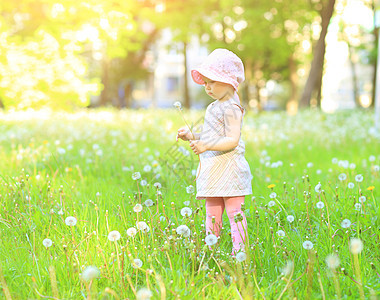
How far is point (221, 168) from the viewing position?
2916 mm

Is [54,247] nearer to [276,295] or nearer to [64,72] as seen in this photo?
[276,295]

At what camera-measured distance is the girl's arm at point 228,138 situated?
9.06 feet

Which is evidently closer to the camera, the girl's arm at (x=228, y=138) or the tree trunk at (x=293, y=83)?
the girl's arm at (x=228, y=138)

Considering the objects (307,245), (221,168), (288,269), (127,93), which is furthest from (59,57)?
(127,93)

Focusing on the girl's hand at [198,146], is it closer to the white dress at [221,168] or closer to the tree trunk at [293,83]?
the white dress at [221,168]

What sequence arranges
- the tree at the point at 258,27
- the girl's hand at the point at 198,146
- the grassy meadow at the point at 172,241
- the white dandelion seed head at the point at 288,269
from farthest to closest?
the tree at the point at 258,27
the girl's hand at the point at 198,146
the grassy meadow at the point at 172,241
the white dandelion seed head at the point at 288,269

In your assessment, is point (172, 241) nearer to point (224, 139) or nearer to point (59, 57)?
point (224, 139)

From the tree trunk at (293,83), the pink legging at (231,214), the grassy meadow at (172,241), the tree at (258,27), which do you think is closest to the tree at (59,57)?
the tree at (258,27)

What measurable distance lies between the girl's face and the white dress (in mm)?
44

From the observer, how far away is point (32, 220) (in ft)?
10.6

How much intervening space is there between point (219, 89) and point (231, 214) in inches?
33.0

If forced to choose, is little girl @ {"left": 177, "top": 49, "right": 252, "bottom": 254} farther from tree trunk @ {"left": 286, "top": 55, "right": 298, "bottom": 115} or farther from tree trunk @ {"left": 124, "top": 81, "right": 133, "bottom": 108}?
tree trunk @ {"left": 124, "top": 81, "right": 133, "bottom": 108}

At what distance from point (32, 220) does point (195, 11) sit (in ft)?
70.1

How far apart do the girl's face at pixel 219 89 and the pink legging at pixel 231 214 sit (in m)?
0.69
